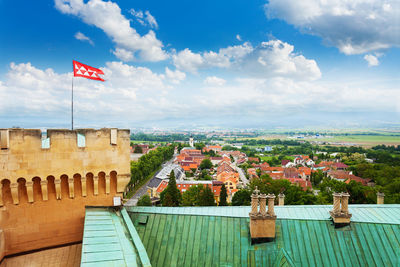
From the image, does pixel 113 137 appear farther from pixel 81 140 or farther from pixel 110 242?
pixel 110 242

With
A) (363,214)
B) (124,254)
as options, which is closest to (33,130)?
(124,254)

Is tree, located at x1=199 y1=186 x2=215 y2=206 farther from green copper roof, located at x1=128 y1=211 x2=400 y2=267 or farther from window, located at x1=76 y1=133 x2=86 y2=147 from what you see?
window, located at x1=76 y1=133 x2=86 y2=147

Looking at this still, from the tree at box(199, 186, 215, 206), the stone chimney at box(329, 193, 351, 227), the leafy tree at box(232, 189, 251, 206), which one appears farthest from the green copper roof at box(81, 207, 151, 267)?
the leafy tree at box(232, 189, 251, 206)

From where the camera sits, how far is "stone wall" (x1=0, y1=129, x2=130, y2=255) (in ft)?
35.4

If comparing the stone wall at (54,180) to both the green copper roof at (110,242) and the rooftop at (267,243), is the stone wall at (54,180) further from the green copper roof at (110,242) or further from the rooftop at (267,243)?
the rooftop at (267,243)

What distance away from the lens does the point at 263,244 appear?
14.5m

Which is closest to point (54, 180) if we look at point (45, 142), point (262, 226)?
point (45, 142)

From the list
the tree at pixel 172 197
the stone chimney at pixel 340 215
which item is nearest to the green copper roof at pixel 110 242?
the stone chimney at pixel 340 215

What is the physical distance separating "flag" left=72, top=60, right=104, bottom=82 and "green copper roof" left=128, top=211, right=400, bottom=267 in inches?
342

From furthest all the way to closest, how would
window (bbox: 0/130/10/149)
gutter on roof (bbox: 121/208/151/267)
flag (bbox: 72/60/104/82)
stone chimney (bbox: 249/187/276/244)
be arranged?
flag (bbox: 72/60/104/82) → stone chimney (bbox: 249/187/276/244) → window (bbox: 0/130/10/149) → gutter on roof (bbox: 121/208/151/267)

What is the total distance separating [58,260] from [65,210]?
2151 millimetres

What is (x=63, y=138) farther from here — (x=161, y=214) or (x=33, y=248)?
(x=161, y=214)

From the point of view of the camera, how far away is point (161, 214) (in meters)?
15.9

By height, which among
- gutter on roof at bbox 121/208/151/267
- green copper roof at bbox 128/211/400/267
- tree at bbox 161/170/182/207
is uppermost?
gutter on roof at bbox 121/208/151/267
